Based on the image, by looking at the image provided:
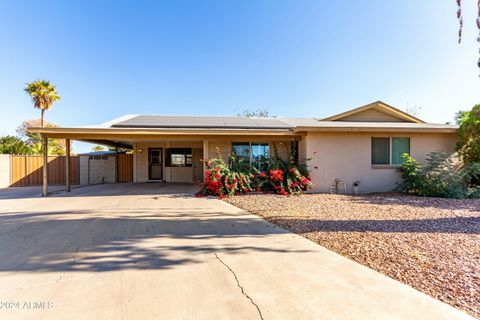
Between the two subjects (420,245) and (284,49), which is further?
(284,49)

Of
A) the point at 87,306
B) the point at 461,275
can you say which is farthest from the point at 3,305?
the point at 461,275

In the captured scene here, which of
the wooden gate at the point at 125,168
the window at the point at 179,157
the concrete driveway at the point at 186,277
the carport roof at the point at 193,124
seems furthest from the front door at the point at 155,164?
the concrete driveway at the point at 186,277

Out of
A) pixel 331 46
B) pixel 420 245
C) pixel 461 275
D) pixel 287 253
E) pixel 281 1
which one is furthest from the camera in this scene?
pixel 331 46

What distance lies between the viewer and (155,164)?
14.1m

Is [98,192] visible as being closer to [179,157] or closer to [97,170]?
[97,170]

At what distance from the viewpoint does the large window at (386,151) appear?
9461 millimetres

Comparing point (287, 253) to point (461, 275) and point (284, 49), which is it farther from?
point (284, 49)

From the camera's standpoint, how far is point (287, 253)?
10.8ft

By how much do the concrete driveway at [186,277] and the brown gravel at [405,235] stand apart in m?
0.34

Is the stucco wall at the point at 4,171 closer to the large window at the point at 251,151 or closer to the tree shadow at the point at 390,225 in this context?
the large window at the point at 251,151

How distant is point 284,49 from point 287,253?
13059mm

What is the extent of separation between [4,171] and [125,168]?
5739 mm

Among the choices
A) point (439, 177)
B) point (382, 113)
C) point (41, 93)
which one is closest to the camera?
point (439, 177)

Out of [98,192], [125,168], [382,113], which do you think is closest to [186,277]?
[98,192]
